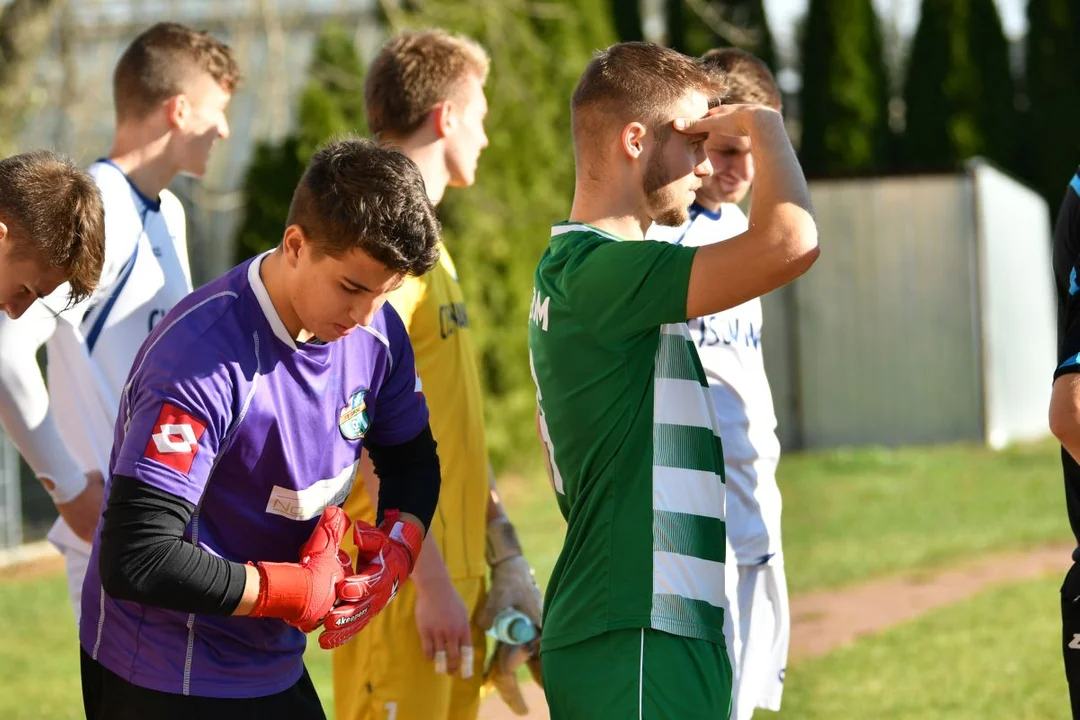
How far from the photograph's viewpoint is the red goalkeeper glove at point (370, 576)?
253cm

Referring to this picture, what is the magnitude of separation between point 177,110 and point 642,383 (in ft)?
6.69

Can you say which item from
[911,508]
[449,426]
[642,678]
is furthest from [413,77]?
[911,508]

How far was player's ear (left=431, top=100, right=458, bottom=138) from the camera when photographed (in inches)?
148

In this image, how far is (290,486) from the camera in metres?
2.53

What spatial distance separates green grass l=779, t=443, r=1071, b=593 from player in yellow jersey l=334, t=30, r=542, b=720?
5.97 meters

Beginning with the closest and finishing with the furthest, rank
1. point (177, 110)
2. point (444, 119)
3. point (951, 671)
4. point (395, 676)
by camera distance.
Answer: point (395, 676) < point (444, 119) < point (177, 110) < point (951, 671)

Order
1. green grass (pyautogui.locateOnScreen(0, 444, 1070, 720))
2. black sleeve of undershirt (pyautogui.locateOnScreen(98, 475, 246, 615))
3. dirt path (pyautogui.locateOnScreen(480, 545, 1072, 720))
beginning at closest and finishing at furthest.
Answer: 1. black sleeve of undershirt (pyautogui.locateOnScreen(98, 475, 246, 615))
2. green grass (pyautogui.locateOnScreen(0, 444, 1070, 720))
3. dirt path (pyautogui.locateOnScreen(480, 545, 1072, 720))

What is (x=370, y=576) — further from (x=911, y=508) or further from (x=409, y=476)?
(x=911, y=508)

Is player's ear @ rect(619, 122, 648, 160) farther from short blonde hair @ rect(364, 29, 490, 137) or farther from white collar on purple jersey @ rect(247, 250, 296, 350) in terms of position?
short blonde hair @ rect(364, 29, 490, 137)

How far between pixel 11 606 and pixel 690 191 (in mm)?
7855

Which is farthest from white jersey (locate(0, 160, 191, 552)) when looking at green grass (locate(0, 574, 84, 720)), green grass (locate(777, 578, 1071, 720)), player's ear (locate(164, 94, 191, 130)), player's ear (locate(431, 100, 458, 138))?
green grass (locate(777, 578, 1071, 720))

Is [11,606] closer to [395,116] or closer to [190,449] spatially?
[395,116]

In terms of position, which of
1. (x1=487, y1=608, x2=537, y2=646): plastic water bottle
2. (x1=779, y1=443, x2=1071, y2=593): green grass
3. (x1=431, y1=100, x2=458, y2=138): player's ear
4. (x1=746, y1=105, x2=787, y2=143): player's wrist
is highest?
(x1=746, y1=105, x2=787, y2=143): player's wrist

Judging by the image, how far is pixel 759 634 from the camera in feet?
11.9
